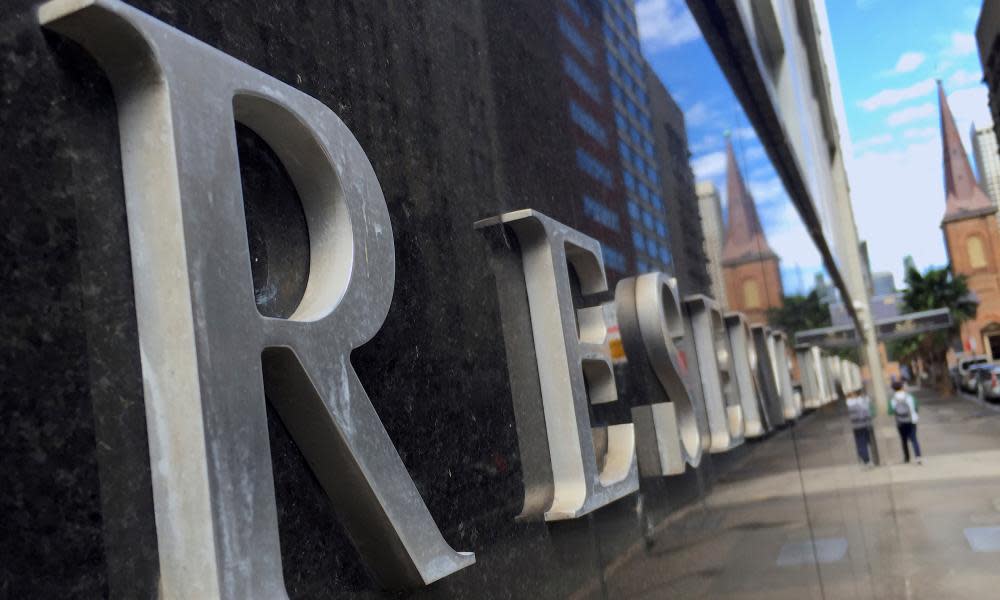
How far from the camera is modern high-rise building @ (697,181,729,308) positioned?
3840 millimetres

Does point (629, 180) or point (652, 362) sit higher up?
point (629, 180)

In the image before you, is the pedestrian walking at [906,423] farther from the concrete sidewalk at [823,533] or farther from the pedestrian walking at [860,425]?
the pedestrian walking at [860,425]

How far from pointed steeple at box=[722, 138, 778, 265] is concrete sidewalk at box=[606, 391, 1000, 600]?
3.18 feet

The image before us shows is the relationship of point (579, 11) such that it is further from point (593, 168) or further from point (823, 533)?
point (823, 533)

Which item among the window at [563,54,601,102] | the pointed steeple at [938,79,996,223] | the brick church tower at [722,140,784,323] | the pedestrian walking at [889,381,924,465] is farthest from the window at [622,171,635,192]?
the pointed steeple at [938,79,996,223]

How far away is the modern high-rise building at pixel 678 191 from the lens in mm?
3250

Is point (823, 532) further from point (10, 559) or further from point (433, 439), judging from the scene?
point (10, 559)

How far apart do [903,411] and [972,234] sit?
9111 cm

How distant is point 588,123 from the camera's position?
2482 mm

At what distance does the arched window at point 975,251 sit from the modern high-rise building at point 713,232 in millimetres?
104315

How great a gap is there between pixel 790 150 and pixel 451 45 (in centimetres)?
644

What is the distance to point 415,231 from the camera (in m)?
1.40

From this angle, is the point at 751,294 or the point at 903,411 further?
the point at 903,411

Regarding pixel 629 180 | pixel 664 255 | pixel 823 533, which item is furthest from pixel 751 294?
pixel 629 180
